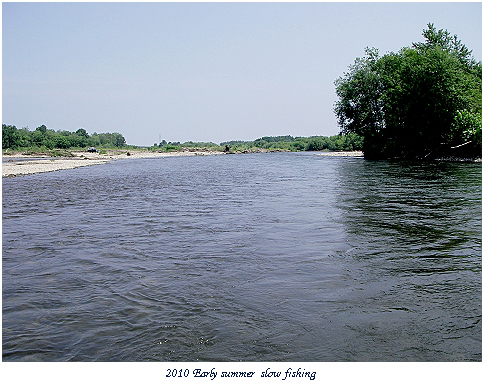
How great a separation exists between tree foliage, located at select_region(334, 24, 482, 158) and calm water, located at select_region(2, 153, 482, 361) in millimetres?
32360

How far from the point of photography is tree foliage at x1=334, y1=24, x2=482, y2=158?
4159cm

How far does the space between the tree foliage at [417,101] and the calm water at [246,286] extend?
3236 centimetres

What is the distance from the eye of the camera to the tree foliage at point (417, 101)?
41594 millimetres

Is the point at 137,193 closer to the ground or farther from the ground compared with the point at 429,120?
closer to the ground

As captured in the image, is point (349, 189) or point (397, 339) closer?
point (397, 339)

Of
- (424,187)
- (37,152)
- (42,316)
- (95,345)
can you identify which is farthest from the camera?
(37,152)

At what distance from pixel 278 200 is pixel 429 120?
111ft

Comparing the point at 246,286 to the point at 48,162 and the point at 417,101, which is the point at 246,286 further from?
the point at 48,162

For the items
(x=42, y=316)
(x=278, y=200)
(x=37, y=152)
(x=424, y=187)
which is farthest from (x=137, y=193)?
(x=37, y=152)

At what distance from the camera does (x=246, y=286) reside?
22.0 feet

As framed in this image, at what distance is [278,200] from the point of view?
55.8 feet

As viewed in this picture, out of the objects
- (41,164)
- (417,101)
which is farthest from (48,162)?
(417,101)

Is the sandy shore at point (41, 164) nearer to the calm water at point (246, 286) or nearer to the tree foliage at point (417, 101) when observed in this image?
the calm water at point (246, 286)
